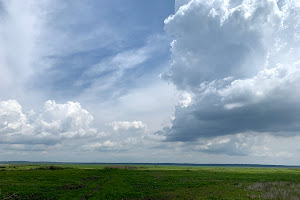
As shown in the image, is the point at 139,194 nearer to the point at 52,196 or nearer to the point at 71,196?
the point at 71,196

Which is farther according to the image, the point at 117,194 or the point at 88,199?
the point at 117,194

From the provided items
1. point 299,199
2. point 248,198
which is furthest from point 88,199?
point 299,199

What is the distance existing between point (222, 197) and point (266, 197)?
256 inches

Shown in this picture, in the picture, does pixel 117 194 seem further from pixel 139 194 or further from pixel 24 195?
pixel 24 195

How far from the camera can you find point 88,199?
32.8 metres

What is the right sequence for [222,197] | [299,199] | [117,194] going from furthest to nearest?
1. [117,194]
2. [222,197]
3. [299,199]

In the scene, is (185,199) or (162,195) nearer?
(185,199)

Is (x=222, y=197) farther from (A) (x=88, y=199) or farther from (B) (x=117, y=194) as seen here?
(A) (x=88, y=199)

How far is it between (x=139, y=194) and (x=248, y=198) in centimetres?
1708

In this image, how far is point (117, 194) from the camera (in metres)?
37.1

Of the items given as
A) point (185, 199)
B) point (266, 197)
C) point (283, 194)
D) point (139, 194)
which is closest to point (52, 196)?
point (139, 194)

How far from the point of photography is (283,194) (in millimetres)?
36000

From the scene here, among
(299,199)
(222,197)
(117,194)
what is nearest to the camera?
(299,199)

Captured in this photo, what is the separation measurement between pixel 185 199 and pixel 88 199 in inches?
565
